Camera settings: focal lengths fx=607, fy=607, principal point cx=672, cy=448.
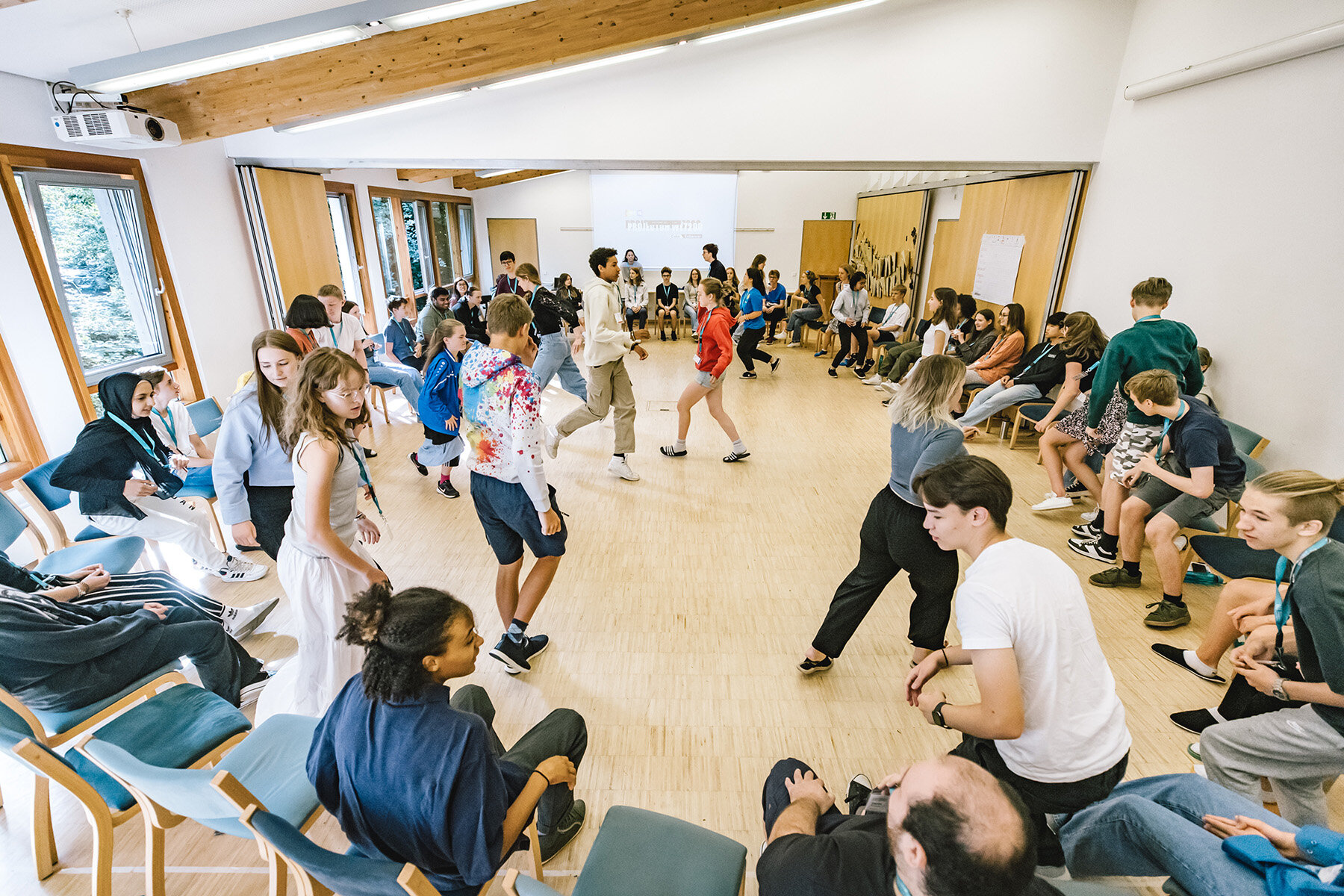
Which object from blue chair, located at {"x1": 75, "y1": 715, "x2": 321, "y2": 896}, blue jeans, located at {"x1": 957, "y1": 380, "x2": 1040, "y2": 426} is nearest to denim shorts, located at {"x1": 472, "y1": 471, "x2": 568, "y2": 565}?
blue chair, located at {"x1": 75, "y1": 715, "x2": 321, "y2": 896}

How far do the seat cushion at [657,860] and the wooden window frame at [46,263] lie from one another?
5283 millimetres

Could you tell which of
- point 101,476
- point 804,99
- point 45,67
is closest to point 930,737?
point 101,476

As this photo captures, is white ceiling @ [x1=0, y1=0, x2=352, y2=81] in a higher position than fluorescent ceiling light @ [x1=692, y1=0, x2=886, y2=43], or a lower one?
lower

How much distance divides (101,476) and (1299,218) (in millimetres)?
7170

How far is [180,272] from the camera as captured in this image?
17.8 feet

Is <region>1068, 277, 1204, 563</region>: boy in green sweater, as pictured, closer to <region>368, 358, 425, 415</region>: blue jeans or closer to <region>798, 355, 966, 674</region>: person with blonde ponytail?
<region>798, 355, 966, 674</region>: person with blonde ponytail

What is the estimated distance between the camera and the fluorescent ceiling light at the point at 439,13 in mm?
4172

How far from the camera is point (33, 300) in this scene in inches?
164

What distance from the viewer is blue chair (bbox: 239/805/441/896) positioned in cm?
125

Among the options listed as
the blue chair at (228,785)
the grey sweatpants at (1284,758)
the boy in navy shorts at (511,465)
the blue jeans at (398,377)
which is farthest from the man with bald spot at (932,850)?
the blue jeans at (398,377)

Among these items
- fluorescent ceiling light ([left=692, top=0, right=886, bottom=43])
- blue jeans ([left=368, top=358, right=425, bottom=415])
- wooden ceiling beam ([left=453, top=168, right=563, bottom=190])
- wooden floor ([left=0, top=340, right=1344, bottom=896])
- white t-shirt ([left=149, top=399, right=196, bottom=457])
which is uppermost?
fluorescent ceiling light ([left=692, top=0, right=886, bottom=43])

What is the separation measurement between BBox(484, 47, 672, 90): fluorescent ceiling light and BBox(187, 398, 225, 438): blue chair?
3761 mm

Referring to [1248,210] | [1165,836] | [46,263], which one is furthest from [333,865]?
[1248,210]

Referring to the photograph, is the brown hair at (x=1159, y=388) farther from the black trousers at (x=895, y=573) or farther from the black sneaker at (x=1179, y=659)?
the black trousers at (x=895, y=573)
